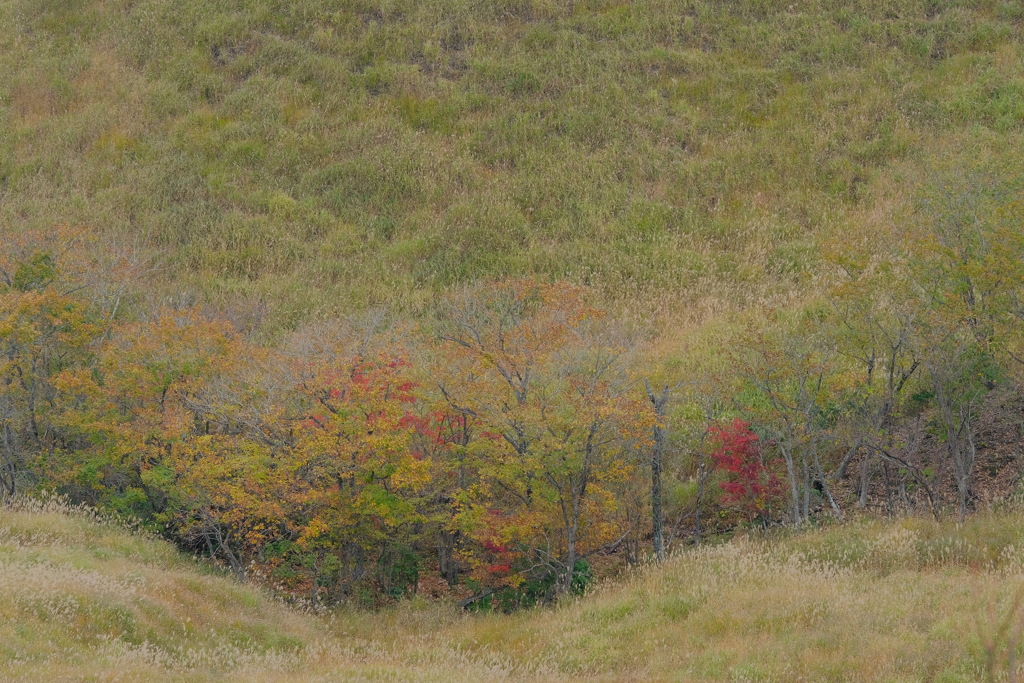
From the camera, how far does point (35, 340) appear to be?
25000mm

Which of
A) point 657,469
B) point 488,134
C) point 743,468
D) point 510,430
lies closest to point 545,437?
point 510,430

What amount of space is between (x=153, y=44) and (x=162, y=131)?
7959 mm

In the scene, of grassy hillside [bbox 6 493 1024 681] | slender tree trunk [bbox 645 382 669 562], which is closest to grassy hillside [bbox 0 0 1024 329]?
slender tree trunk [bbox 645 382 669 562]

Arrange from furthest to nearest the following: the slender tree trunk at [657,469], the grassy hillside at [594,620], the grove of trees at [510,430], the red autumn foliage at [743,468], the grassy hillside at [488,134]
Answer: the grassy hillside at [488,134] → the red autumn foliage at [743,468] → the slender tree trunk at [657,469] → the grove of trees at [510,430] → the grassy hillside at [594,620]

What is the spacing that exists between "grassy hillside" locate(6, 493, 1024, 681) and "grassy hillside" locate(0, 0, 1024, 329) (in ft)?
55.0

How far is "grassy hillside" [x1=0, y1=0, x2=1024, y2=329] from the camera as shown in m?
39.0

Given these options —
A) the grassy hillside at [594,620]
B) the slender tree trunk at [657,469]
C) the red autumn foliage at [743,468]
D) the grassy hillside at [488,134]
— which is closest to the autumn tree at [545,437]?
the slender tree trunk at [657,469]

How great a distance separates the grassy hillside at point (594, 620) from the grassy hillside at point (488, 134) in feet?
55.0

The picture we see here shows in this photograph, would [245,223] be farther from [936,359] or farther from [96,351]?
[936,359]

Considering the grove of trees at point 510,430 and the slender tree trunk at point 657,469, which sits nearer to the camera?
the grove of trees at point 510,430

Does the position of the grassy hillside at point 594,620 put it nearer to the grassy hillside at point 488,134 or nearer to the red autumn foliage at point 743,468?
the red autumn foliage at point 743,468

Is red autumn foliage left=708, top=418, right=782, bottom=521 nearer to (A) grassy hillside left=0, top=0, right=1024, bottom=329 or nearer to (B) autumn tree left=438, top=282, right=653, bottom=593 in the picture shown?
(B) autumn tree left=438, top=282, right=653, bottom=593

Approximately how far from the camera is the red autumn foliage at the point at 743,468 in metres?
21.1

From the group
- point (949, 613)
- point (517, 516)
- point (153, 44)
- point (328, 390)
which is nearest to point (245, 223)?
point (153, 44)
